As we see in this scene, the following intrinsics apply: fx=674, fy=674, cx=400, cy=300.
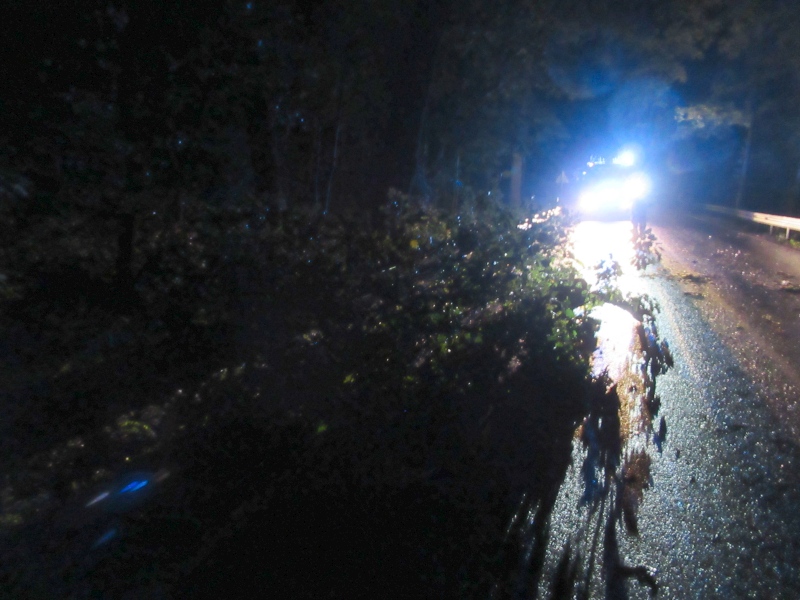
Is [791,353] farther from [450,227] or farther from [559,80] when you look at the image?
[559,80]

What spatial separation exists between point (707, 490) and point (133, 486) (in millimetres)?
4059

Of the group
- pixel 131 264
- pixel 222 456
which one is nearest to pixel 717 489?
pixel 222 456

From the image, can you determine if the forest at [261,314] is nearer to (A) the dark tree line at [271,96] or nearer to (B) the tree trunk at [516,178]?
(A) the dark tree line at [271,96]

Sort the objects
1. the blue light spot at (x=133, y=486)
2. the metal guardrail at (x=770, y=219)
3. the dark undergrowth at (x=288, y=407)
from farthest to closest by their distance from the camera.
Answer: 1. the metal guardrail at (x=770, y=219)
2. the blue light spot at (x=133, y=486)
3. the dark undergrowth at (x=288, y=407)

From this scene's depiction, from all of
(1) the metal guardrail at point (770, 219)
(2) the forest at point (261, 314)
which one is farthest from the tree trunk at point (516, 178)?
(2) the forest at point (261, 314)

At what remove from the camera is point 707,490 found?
4.89 metres

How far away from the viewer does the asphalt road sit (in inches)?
154

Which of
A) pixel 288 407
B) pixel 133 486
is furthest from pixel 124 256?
pixel 133 486

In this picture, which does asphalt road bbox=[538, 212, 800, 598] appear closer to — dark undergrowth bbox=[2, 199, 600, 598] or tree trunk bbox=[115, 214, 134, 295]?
dark undergrowth bbox=[2, 199, 600, 598]

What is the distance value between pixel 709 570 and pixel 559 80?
20.3 meters

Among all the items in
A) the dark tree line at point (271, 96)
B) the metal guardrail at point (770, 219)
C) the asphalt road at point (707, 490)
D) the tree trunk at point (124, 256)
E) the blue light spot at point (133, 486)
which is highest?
the dark tree line at point (271, 96)

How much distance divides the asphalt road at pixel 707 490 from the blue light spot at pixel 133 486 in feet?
8.86

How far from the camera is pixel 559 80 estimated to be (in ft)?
72.0

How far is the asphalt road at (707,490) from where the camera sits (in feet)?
12.8
